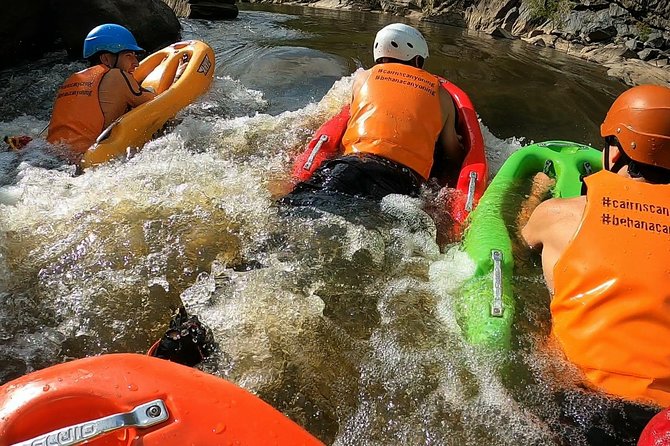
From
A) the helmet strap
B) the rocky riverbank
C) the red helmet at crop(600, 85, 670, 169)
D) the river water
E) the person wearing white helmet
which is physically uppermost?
the red helmet at crop(600, 85, 670, 169)

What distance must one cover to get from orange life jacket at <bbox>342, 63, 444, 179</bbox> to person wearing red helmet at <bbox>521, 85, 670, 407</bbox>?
1714 mm

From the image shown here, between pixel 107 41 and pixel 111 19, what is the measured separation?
4270 mm

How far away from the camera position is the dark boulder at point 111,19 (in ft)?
28.6

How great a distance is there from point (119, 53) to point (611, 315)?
4.79m

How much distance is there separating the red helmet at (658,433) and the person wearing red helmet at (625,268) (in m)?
0.73

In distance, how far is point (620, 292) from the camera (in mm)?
2221

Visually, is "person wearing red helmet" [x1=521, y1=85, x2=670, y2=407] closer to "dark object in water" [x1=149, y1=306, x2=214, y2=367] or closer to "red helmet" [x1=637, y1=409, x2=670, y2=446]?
"red helmet" [x1=637, y1=409, x2=670, y2=446]

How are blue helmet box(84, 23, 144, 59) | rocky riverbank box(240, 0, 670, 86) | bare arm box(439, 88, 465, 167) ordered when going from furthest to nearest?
1. rocky riverbank box(240, 0, 670, 86)
2. blue helmet box(84, 23, 144, 59)
3. bare arm box(439, 88, 465, 167)

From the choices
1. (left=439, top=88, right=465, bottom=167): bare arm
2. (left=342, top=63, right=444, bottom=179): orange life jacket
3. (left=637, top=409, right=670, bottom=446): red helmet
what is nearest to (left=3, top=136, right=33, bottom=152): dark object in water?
(left=342, top=63, right=444, bottom=179): orange life jacket

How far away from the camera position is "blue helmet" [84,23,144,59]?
523 centimetres

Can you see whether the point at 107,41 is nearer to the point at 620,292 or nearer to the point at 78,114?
the point at 78,114

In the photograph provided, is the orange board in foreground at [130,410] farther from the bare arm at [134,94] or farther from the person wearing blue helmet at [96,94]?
the bare arm at [134,94]

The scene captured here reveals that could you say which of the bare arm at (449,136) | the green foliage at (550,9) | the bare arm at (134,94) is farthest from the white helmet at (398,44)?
the green foliage at (550,9)

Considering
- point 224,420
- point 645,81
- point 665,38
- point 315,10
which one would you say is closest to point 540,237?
point 224,420
